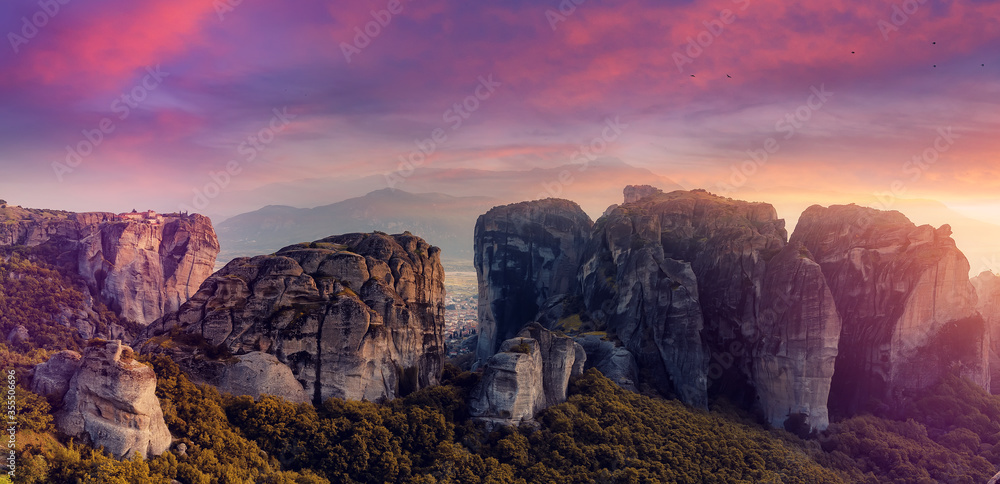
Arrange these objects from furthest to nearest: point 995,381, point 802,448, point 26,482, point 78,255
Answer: point 78,255, point 995,381, point 802,448, point 26,482

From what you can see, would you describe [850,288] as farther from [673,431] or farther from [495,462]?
[495,462]

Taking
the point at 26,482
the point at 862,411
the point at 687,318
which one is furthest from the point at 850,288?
the point at 26,482

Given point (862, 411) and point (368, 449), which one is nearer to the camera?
point (368, 449)

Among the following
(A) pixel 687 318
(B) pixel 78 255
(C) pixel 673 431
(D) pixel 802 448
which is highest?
(B) pixel 78 255

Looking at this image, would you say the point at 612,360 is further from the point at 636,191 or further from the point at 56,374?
the point at 636,191

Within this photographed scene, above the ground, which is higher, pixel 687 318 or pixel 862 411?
pixel 687 318

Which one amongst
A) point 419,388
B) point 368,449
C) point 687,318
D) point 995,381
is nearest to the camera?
point 368,449

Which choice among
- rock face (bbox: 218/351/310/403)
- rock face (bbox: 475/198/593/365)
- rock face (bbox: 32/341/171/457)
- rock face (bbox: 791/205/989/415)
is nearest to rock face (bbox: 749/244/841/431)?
rock face (bbox: 791/205/989/415)
